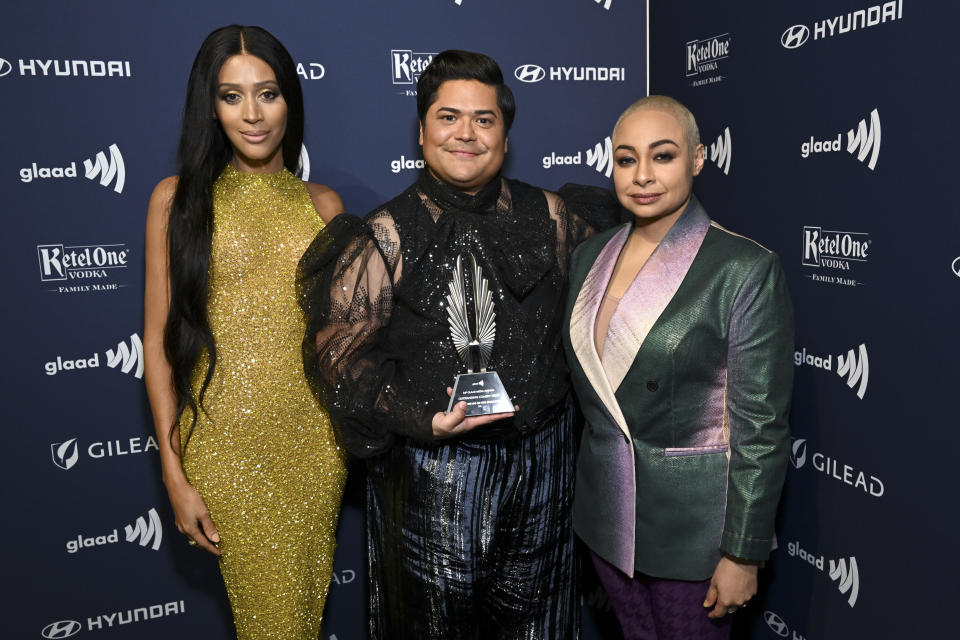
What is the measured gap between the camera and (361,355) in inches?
70.5

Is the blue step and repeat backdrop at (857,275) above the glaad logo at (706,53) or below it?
below

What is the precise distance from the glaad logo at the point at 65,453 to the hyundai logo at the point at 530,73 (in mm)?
2003

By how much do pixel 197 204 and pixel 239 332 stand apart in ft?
1.17

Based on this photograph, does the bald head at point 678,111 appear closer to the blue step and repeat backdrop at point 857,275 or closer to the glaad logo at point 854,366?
the blue step and repeat backdrop at point 857,275

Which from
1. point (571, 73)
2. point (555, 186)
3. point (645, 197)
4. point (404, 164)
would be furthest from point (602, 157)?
point (645, 197)

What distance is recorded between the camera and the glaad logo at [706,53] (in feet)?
7.53

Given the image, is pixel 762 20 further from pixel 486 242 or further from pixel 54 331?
pixel 54 331

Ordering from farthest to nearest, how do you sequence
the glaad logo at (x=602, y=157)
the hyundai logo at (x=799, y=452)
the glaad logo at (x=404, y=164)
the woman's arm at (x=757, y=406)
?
the glaad logo at (x=602, y=157), the glaad logo at (x=404, y=164), the hyundai logo at (x=799, y=452), the woman's arm at (x=757, y=406)

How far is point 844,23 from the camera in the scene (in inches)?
70.8

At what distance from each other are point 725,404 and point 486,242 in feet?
2.33

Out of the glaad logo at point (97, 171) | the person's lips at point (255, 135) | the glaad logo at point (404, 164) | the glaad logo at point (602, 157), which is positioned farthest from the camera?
the glaad logo at point (602, 157)

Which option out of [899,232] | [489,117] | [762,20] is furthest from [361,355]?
[762,20]

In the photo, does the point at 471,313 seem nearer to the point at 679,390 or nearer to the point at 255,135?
the point at 679,390

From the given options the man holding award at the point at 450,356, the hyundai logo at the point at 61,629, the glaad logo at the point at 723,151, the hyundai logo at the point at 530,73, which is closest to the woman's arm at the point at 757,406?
the man holding award at the point at 450,356
